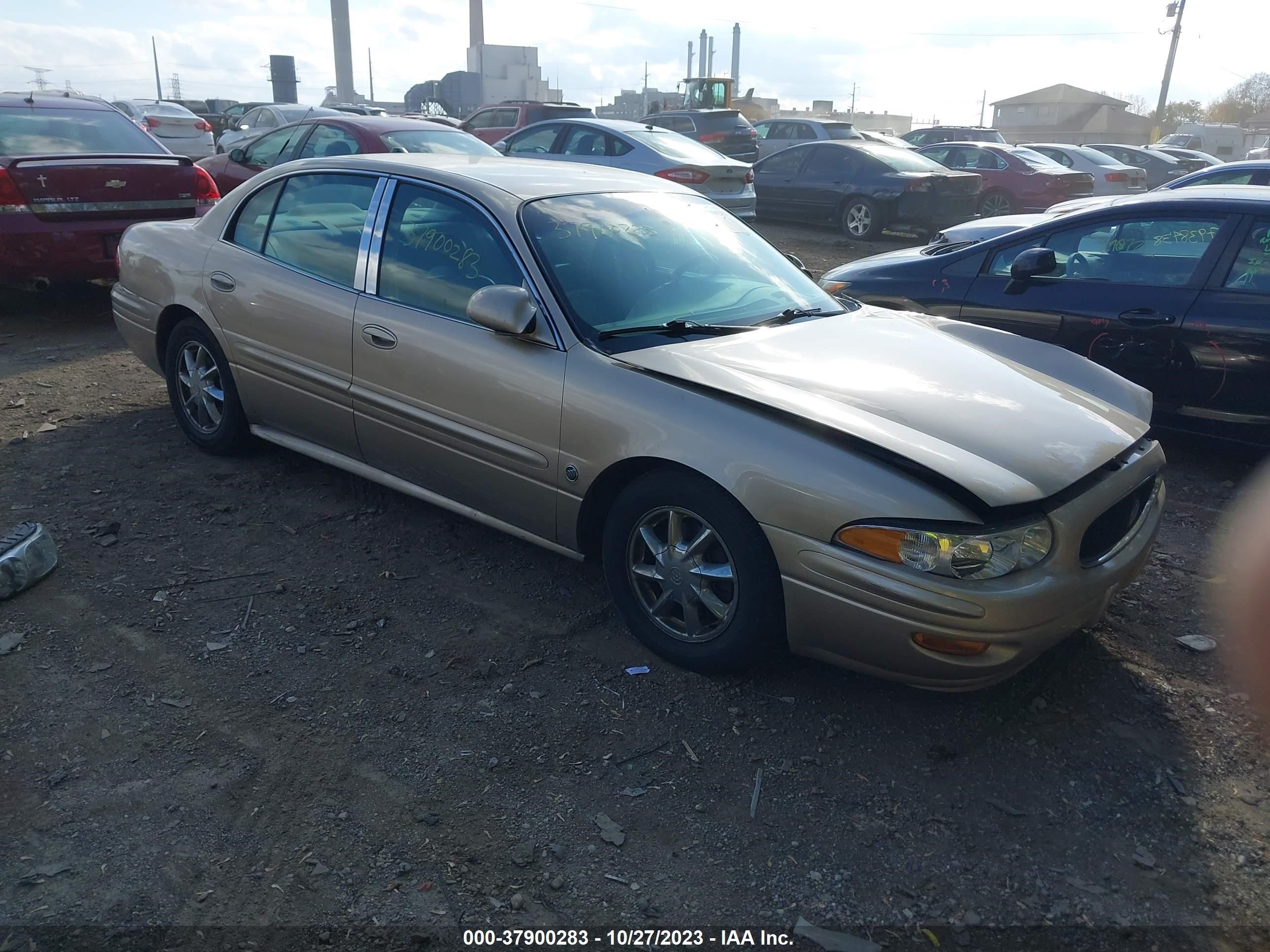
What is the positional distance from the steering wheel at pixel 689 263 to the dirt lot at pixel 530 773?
1254mm

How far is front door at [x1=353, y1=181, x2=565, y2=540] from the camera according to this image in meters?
3.55

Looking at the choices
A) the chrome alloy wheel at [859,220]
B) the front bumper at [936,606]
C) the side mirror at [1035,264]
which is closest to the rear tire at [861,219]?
the chrome alloy wheel at [859,220]

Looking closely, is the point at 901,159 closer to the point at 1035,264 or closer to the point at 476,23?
the point at 1035,264

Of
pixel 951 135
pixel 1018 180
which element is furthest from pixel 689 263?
pixel 951 135

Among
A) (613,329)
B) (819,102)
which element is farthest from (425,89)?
(613,329)

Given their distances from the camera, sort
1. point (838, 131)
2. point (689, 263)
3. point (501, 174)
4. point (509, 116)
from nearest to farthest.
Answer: point (689, 263), point (501, 174), point (509, 116), point (838, 131)

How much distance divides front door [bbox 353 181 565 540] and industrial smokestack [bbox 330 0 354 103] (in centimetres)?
7192

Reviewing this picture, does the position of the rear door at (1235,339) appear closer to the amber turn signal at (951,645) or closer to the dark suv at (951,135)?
the amber turn signal at (951,645)

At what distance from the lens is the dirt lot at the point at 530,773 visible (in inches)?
95.2

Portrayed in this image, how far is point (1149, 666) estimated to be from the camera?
138 inches

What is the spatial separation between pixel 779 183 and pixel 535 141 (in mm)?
3951

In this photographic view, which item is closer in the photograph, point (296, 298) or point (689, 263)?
point (689, 263)

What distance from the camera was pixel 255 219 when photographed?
15.5 ft

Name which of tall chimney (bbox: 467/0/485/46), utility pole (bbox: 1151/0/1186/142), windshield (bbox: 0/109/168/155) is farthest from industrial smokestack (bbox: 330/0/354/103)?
windshield (bbox: 0/109/168/155)
